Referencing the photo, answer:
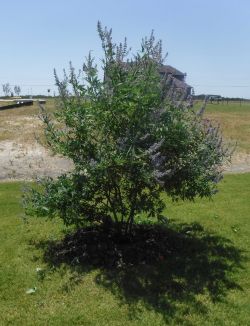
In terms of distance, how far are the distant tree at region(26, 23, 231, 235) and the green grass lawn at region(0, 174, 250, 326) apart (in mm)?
950

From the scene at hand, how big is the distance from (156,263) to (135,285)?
34.9 inches

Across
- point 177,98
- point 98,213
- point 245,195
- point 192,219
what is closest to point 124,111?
point 177,98

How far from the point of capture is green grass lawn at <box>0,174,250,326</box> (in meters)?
6.13

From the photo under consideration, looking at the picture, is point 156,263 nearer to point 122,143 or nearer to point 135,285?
point 135,285

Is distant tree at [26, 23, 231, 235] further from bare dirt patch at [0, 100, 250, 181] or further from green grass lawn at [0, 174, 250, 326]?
bare dirt patch at [0, 100, 250, 181]

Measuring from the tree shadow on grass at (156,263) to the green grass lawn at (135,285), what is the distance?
0.02 metres

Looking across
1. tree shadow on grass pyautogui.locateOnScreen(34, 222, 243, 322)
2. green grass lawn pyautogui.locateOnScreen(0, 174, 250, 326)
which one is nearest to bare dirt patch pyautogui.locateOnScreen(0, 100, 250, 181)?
tree shadow on grass pyautogui.locateOnScreen(34, 222, 243, 322)

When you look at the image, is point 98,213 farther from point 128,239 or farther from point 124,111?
point 124,111

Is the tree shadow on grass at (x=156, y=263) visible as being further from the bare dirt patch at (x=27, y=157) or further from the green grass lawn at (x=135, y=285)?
the bare dirt patch at (x=27, y=157)

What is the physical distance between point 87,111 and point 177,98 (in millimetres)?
1748

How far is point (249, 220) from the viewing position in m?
10.7

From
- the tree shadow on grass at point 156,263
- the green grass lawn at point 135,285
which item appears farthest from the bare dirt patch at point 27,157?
the green grass lawn at point 135,285

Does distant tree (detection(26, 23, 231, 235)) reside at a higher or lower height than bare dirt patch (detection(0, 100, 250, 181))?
higher

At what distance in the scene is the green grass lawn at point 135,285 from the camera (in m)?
6.13
